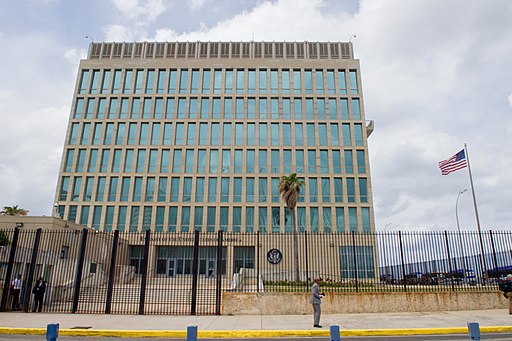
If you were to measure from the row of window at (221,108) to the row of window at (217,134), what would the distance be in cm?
123

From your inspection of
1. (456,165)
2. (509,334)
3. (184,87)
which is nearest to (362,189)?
(456,165)

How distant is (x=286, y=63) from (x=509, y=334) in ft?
148

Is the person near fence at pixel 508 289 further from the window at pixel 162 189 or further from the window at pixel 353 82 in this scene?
the window at pixel 353 82

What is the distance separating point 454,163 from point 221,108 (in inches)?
1206

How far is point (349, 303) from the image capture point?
Answer: 623 inches

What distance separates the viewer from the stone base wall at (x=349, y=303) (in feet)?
51.3

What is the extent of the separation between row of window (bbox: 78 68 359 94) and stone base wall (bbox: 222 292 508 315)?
37626 mm

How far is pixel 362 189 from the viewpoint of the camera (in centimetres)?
4581

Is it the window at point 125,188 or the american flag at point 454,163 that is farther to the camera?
the window at point 125,188

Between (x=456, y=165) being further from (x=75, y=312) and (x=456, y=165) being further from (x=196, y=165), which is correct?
(x=196, y=165)

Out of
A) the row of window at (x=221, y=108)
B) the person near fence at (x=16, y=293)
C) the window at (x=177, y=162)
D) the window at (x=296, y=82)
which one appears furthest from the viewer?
the window at (x=296, y=82)

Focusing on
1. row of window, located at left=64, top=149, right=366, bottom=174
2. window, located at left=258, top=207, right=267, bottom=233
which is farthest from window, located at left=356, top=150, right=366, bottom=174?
window, located at left=258, top=207, right=267, bottom=233

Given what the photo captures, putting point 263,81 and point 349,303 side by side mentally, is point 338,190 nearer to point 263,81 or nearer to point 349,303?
point 263,81

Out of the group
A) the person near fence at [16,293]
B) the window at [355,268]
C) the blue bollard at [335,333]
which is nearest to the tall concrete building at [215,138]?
the window at [355,268]
